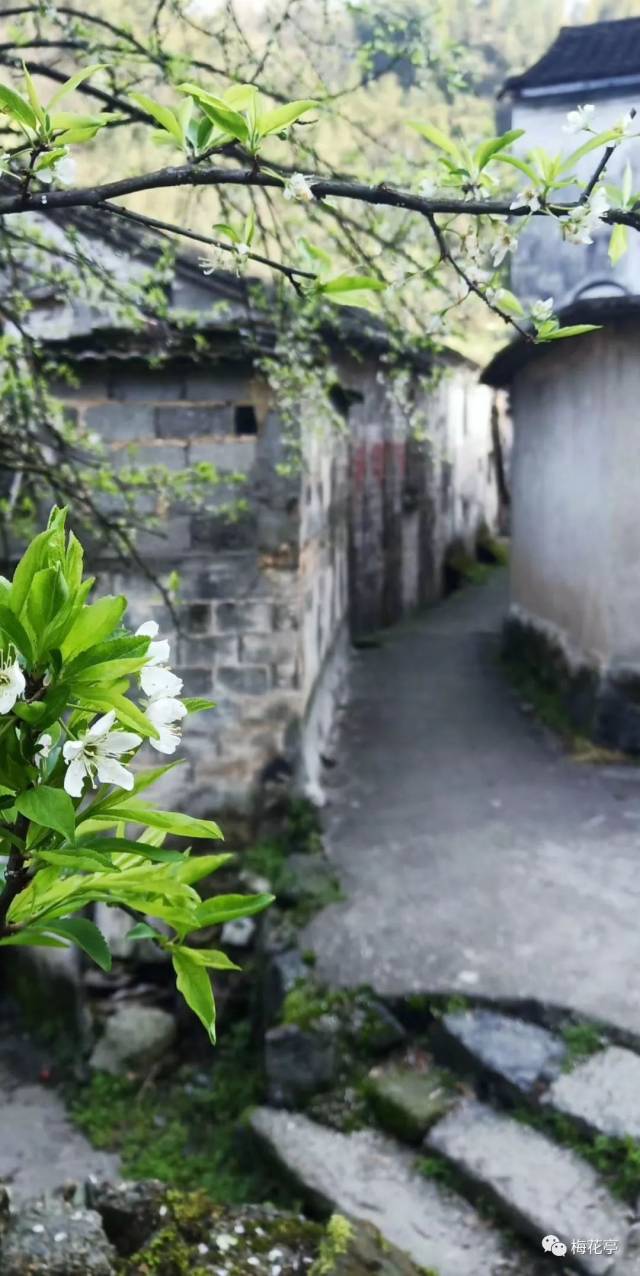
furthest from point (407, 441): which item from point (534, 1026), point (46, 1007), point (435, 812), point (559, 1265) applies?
point (559, 1265)

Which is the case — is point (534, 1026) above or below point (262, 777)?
below

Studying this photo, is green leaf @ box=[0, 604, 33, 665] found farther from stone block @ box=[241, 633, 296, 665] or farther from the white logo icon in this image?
stone block @ box=[241, 633, 296, 665]

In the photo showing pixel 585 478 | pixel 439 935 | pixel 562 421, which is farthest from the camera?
pixel 562 421

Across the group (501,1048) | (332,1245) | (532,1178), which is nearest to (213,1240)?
(332,1245)

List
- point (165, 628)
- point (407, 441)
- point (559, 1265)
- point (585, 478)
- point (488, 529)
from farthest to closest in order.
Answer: point (488, 529), point (407, 441), point (585, 478), point (165, 628), point (559, 1265)

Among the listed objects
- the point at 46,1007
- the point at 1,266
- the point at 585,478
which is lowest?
the point at 46,1007

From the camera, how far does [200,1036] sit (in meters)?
5.76

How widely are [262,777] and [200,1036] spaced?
151 centimetres

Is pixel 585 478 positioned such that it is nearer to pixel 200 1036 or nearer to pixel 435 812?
pixel 435 812

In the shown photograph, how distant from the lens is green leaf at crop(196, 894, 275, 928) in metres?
1.58

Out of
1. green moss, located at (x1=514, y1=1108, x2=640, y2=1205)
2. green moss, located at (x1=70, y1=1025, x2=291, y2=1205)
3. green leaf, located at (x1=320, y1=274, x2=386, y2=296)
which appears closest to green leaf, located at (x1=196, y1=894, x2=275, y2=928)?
green leaf, located at (x1=320, y1=274, x2=386, y2=296)

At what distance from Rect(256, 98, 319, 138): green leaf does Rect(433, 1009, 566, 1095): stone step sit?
11.9 feet

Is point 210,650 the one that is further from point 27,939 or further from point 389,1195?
point 27,939

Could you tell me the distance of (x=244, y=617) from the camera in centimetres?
601
